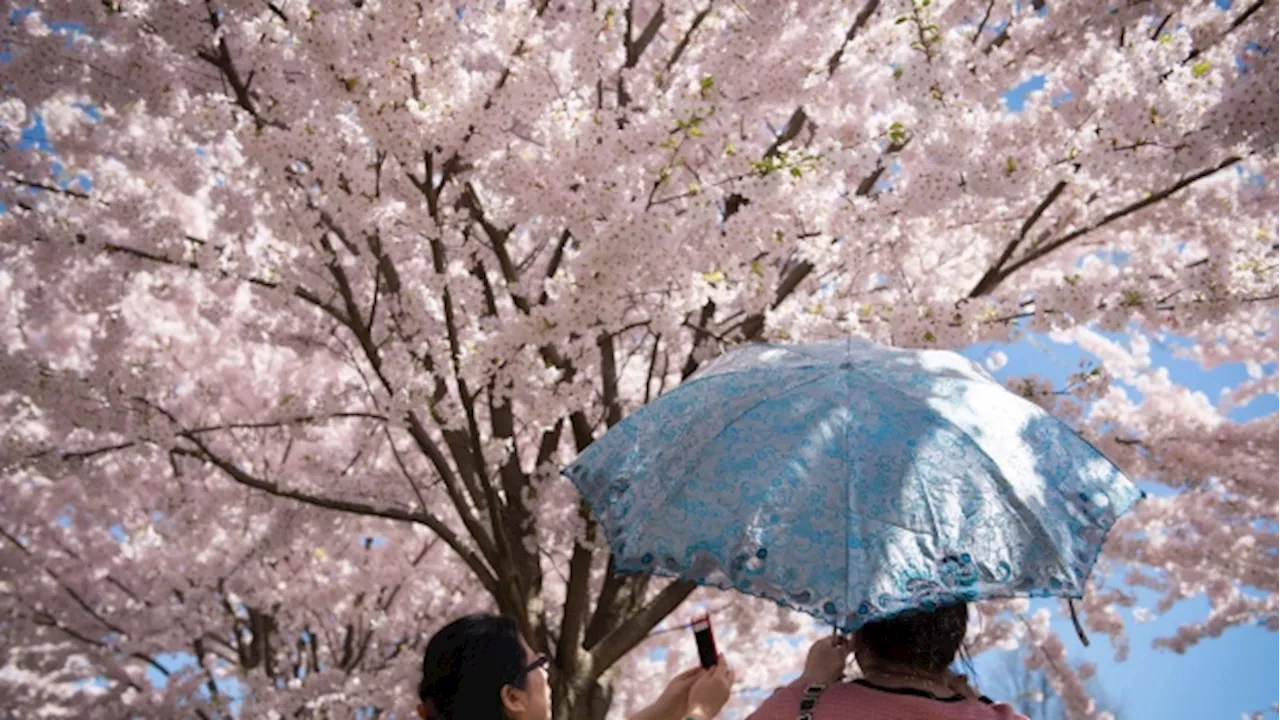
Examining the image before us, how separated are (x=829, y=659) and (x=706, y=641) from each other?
10.1 inches

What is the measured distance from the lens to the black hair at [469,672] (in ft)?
6.98

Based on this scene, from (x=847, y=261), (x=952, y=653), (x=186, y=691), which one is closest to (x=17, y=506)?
(x=186, y=691)

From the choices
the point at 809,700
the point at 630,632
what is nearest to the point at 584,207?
the point at 630,632

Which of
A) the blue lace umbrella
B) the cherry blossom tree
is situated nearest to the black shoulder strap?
the blue lace umbrella

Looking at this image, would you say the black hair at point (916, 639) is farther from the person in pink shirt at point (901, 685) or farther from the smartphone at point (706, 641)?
the smartphone at point (706, 641)

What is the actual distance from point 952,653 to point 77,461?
6.33 metres

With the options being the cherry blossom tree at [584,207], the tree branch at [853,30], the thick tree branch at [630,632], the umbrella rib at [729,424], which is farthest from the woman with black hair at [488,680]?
the tree branch at [853,30]

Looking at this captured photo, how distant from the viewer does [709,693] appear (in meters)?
2.21

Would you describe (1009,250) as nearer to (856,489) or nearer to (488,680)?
(856,489)

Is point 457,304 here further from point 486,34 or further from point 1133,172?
point 1133,172

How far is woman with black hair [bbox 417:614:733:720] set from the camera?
2.13 m

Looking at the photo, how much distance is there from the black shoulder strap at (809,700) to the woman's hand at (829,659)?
0.15m

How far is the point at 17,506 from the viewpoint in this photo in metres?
10.6

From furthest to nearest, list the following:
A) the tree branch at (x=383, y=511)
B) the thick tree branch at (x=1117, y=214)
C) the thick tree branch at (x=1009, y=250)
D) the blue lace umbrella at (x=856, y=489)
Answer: the tree branch at (x=383, y=511)
the thick tree branch at (x=1009, y=250)
the thick tree branch at (x=1117, y=214)
the blue lace umbrella at (x=856, y=489)
